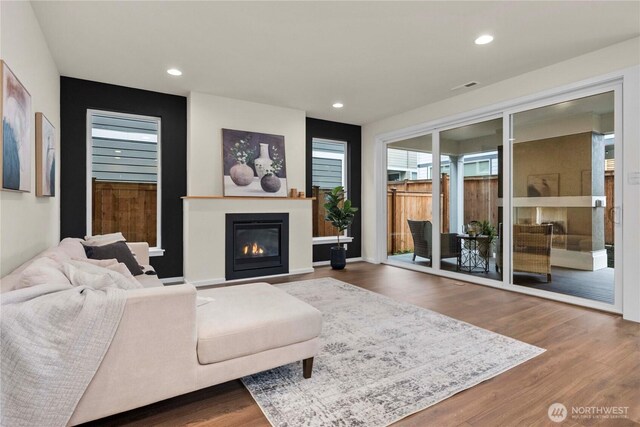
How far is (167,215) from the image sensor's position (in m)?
4.86

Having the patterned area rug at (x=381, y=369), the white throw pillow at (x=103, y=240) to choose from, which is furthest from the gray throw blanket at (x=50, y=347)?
the white throw pillow at (x=103, y=240)

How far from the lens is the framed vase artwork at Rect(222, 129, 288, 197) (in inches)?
195

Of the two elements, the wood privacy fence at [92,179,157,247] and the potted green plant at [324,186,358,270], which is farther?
the potted green plant at [324,186,358,270]

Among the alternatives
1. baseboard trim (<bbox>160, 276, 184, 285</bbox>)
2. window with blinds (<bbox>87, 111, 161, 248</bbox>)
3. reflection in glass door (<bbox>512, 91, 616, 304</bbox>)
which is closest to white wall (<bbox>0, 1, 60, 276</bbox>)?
window with blinds (<bbox>87, 111, 161, 248</bbox>)

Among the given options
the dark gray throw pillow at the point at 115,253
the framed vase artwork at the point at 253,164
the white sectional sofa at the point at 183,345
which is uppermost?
the framed vase artwork at the point at 253,164

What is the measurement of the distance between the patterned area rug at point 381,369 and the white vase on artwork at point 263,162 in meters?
2.62

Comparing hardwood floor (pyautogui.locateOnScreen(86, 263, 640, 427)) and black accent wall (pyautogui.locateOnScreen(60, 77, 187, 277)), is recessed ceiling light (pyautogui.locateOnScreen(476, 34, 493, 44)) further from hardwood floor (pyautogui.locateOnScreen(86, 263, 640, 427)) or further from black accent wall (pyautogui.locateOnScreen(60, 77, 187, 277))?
black accent wall (pyautogui.locateOnScreen(60, 77, 187, 277))

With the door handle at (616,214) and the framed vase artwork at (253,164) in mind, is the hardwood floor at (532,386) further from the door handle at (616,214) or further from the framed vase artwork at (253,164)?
the framed vase artwork at (253,164)

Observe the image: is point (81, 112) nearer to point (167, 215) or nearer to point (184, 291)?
point (167, 215)

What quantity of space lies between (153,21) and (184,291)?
2480 millimetres

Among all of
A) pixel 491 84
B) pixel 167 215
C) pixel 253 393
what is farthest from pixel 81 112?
pixel 491 84

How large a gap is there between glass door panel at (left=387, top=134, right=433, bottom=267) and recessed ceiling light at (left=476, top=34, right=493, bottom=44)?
7.42 ft

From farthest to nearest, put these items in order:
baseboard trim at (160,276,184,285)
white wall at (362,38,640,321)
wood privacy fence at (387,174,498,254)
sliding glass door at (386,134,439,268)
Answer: sliding glass door at (386,134,439,268)
baseboard trim at (160,276,184,285)
wood privacy fence at (387,174,498,254)
white wall at (362,38,640,321)

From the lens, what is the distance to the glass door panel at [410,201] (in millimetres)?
5598
